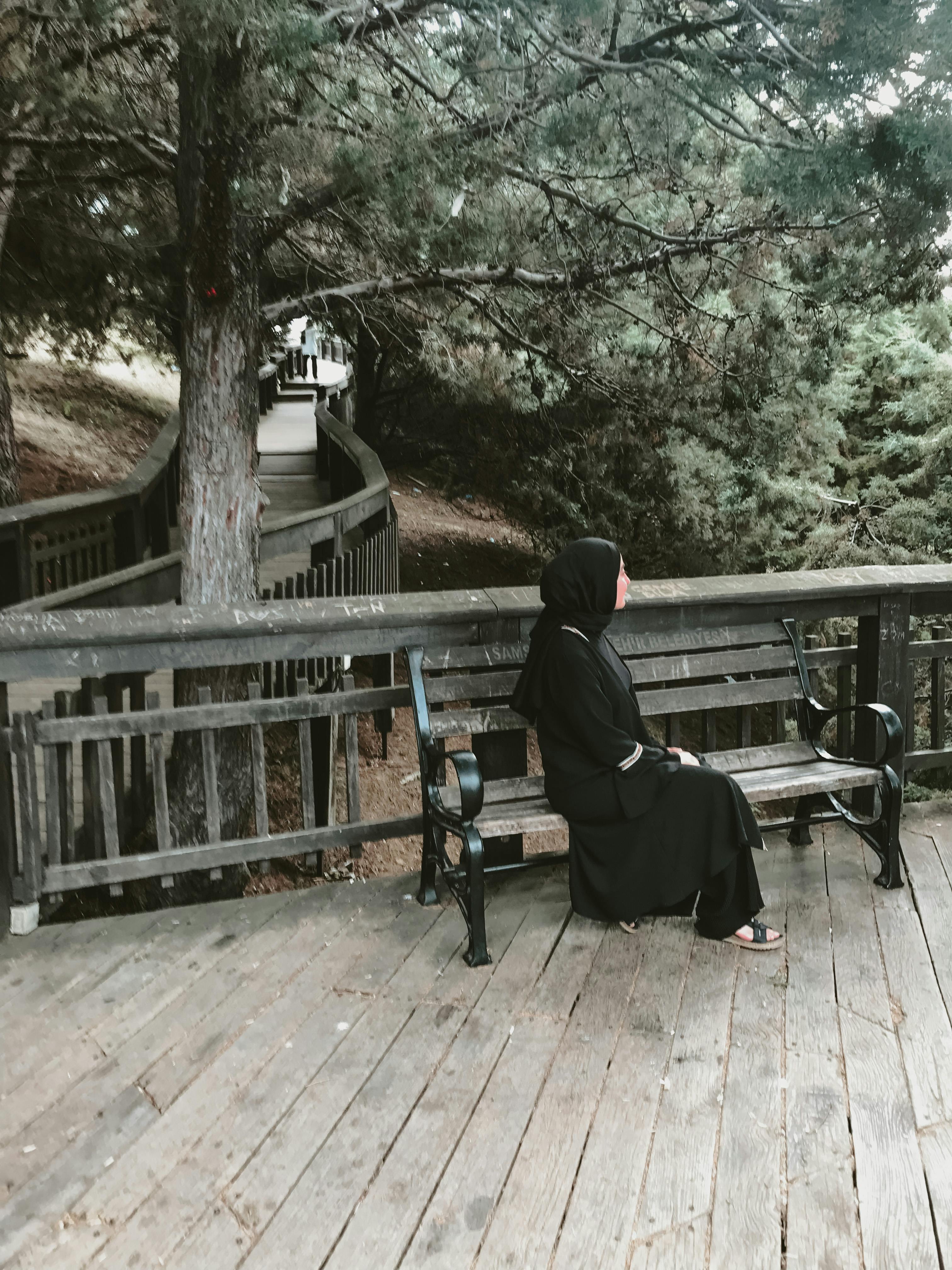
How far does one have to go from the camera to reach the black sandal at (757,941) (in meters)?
3.69

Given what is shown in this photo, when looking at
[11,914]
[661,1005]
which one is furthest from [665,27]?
[11,914]

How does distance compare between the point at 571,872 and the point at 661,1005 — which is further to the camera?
the point at 571,872

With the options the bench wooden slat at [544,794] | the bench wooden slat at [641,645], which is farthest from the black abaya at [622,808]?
the bench wooden slat at [641,645]

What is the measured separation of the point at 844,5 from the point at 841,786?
3345 mm

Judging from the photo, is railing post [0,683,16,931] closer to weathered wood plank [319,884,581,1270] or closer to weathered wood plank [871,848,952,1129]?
weathered wood plank [319,884,581,1270]

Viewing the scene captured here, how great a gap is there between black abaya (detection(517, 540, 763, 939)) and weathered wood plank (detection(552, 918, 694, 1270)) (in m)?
0.21

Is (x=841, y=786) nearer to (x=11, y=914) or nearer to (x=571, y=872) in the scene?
(x=571, y=872)

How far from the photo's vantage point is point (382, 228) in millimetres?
7621

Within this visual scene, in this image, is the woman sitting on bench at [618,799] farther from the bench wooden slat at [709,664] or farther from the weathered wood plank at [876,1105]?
the bench wooden slat at [709,664]

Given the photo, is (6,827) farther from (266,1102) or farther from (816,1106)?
(816,1106)

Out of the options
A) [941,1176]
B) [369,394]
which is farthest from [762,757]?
[369,394]

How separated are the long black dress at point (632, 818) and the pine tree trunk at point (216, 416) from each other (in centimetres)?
273

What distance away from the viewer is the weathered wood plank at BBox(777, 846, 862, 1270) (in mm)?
2361

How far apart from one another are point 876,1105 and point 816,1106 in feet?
0.51
